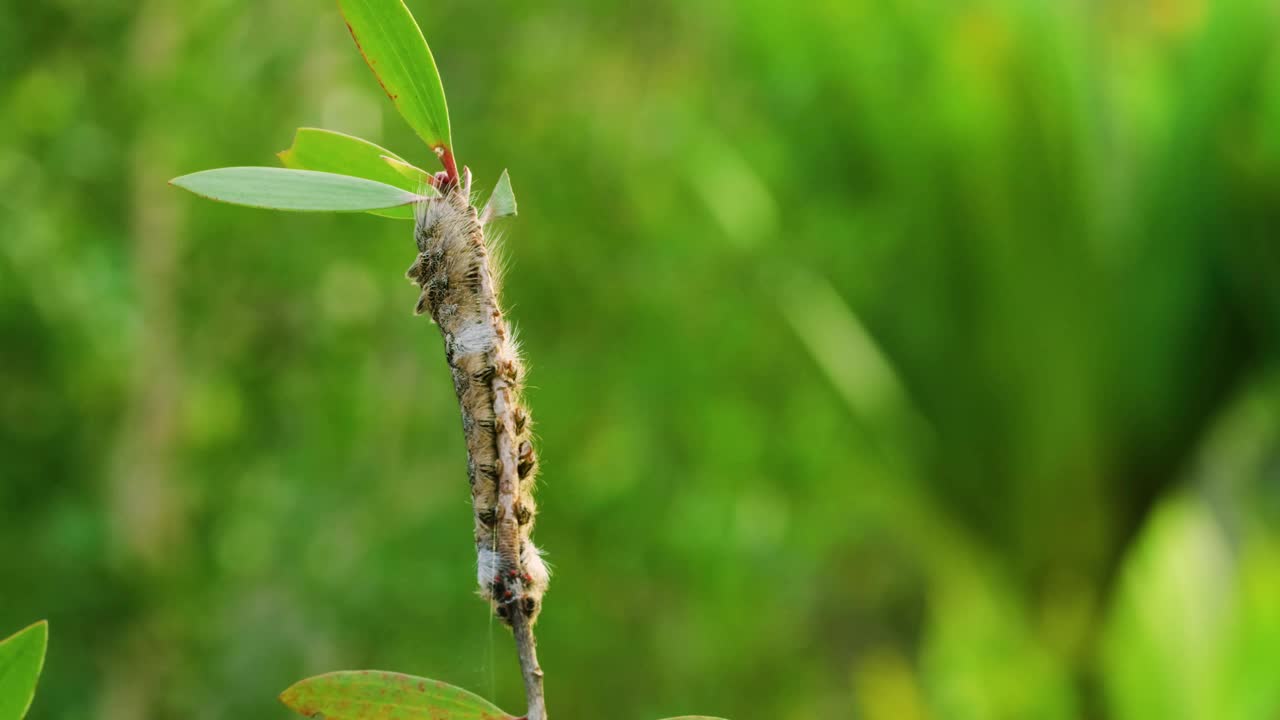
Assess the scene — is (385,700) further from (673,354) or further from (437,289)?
(673,354)

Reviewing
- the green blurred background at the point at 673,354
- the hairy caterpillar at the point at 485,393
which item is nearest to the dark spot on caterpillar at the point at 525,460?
the hairy caterpillar at the point at 485,393

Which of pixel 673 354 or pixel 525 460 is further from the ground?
pixel 673 354

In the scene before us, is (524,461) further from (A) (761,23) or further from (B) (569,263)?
(A) (761,23)

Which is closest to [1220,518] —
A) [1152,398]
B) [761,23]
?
[1152,398]

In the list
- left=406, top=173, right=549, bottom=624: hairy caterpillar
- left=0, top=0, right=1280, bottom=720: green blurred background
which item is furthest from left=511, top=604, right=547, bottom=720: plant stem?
left=0, top=0, right=1280, bottom=720: green blurred background

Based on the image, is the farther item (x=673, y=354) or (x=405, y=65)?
(x=673, y=354)

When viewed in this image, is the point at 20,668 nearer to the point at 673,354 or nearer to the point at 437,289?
the point at 437,289

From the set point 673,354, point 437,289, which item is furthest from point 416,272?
point 673,354
